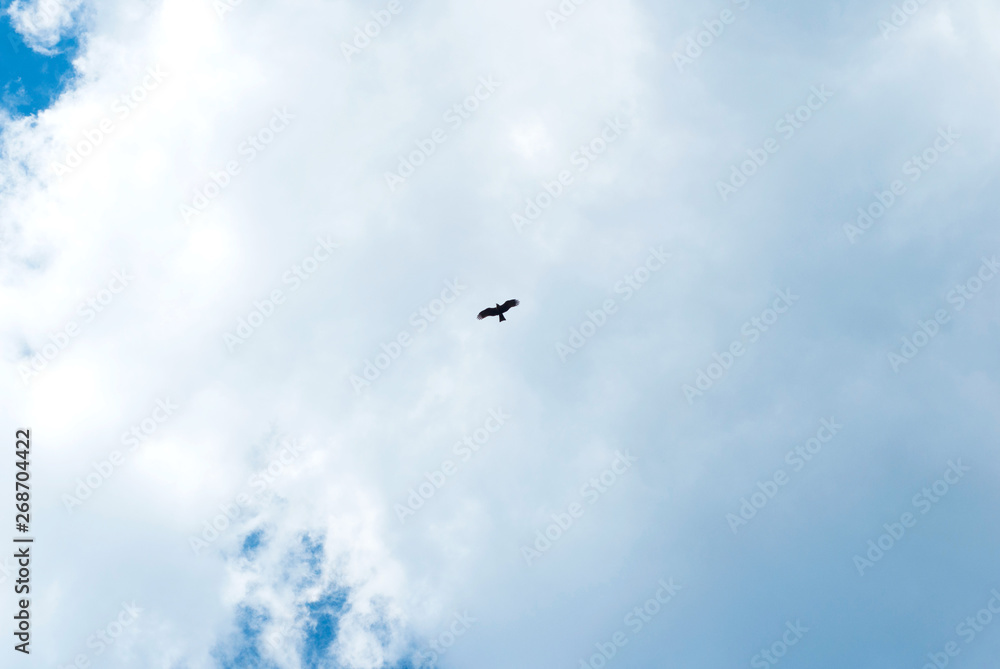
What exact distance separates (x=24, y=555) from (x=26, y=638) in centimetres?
1052

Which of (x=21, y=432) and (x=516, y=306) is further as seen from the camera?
(x=21, y=432)

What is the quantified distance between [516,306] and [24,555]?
7298cm

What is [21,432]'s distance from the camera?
112m

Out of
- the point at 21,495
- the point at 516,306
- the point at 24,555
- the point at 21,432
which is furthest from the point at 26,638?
the point at 516,306

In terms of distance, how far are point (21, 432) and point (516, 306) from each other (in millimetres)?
68785

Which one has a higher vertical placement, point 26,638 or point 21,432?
point 21,432

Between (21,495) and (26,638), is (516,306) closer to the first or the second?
(21,495)

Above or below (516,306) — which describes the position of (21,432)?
above

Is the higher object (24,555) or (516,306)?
(24,555)

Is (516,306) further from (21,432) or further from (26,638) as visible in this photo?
(26,638)

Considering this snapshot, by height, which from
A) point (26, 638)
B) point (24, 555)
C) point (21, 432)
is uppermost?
point (21, 432)

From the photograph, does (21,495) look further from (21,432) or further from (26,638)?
(26,638)

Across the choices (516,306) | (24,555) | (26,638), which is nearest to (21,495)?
(24,555)

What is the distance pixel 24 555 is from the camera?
110m
